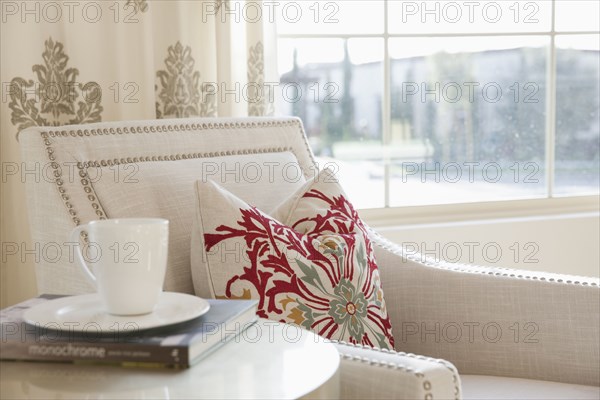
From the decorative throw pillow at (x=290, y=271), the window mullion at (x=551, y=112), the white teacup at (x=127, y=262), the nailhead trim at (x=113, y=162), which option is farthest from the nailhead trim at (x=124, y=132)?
the window mullion at (x=551, y=112)

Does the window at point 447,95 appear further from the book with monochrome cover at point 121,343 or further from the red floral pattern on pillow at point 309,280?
the book with monochrome cover at point 121,343

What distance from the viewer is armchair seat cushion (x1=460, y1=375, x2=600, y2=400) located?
4.39ft

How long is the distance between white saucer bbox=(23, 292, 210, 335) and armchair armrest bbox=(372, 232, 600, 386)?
62 centimetres

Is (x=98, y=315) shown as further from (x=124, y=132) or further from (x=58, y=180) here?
(x=124, y=132)

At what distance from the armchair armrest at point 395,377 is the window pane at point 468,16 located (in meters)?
1.65

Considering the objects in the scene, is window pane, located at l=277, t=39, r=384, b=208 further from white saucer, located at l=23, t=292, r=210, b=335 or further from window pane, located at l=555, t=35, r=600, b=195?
white saucer, located at l=23, t=292, r=210, b=335

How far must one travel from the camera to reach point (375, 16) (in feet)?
8.19

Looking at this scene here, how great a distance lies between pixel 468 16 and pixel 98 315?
1.92 m

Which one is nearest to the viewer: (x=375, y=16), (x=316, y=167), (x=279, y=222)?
(x=279, y=222)

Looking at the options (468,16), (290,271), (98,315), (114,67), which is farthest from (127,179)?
(468,16)

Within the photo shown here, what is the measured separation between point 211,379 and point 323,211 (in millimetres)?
672

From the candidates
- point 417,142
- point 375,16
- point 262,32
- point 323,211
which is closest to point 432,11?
point 375,16

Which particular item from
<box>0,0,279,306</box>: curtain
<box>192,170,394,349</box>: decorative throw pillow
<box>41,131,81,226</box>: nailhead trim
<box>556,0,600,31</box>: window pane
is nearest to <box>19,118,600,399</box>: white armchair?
<box>41,131,81,226</box>: nailhead trim

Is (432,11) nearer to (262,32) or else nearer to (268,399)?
(262,32)
